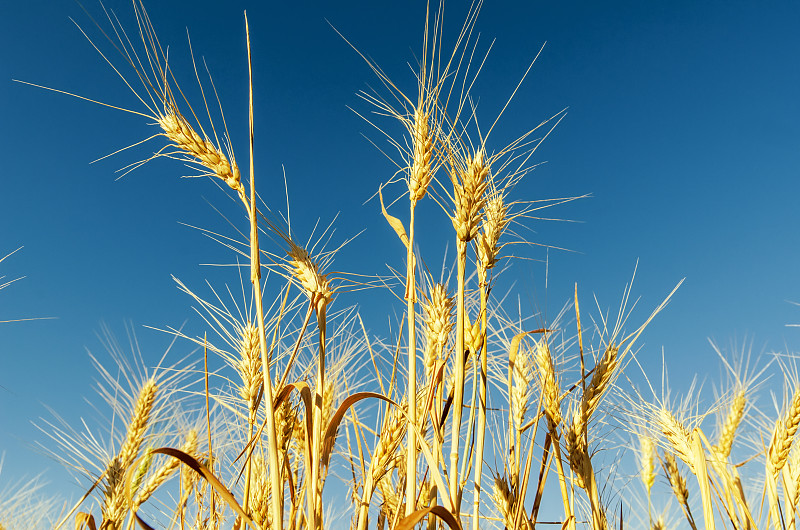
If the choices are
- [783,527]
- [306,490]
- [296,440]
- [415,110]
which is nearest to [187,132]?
[415,110]

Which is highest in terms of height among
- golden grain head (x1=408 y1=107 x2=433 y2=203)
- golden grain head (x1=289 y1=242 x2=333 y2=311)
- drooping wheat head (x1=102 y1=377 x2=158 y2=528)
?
golden grain head (x1=408 y1=107 x2=433 y2=203)

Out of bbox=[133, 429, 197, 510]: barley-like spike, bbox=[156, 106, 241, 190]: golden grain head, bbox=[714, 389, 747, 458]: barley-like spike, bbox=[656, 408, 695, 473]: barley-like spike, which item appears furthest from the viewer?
bbox=[714, 389, 747, 458]: barley-like spike

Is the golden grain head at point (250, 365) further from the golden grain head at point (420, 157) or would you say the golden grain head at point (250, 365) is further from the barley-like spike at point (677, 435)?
the barley-like spike at point (677, 435)

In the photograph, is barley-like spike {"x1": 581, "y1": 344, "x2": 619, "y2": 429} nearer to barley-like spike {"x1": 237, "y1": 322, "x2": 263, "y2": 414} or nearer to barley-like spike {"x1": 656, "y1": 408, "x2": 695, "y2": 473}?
barley-like spike {"x1": 656, "y1": 408, "x2": 695, "y2": 473}

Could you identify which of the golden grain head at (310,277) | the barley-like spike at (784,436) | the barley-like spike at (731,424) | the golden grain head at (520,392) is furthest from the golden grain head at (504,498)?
the barley-like spike at (731,424)

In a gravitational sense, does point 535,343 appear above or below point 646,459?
below

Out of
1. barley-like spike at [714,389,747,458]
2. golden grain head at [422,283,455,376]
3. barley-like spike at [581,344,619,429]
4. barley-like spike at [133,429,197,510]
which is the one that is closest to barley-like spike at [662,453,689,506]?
barley-like spike at [714,389,747,458]

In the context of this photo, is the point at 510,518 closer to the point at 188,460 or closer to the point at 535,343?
the point at 535,343

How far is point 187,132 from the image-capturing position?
145 cm

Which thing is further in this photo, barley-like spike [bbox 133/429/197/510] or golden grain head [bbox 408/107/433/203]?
barley-like spike [bbox 133/429/197/510]

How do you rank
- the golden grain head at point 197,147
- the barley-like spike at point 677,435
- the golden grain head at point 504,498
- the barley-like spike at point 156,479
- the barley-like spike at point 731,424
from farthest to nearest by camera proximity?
the barley-like spike at point 731,424 → the barley-like spike at point 156,479 → the barley-like spike at point 677,435 → the golden grain head at point 504,498 → the golden grain head at point 197,147

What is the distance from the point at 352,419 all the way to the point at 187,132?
106cm

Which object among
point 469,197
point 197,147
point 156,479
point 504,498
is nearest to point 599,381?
point 504,498

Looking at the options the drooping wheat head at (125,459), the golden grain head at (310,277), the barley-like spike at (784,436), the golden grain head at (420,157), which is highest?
the golden grain head at (420,157)
